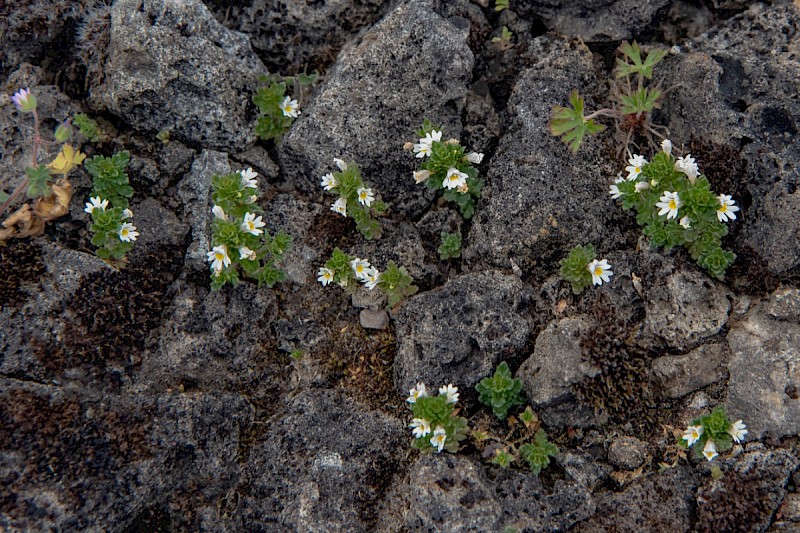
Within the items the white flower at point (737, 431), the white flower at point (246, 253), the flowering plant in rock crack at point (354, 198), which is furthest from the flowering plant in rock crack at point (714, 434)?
the white flower at point (246, 253)

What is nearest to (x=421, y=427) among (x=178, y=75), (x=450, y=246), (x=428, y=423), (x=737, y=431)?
(x=428, y=423)

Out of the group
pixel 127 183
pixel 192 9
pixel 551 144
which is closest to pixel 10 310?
pixel 127 183

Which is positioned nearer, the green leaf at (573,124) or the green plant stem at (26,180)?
the green plant stem at (26,180)

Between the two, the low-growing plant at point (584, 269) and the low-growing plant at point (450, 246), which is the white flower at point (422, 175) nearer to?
the low-growing plant at point (450, 246)

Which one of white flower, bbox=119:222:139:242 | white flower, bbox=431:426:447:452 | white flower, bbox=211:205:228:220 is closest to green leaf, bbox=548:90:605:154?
white flower, bbox=431:426:447:452

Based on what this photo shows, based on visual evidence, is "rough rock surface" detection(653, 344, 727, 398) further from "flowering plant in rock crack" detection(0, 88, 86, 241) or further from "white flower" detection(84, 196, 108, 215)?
"flowering plant in rock crack" detection(0, 88, 86, 241)

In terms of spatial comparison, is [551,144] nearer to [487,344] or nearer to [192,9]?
[487,344]
